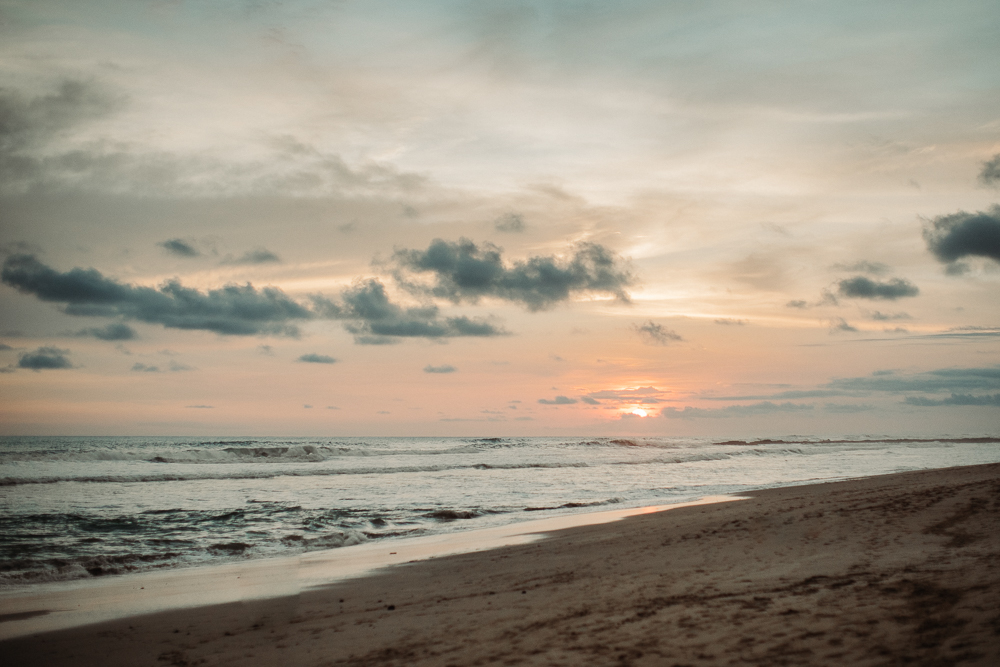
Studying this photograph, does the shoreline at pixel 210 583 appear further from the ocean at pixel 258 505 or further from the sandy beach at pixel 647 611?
the ocean at pixel 258 505

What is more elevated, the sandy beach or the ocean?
the sandy beach

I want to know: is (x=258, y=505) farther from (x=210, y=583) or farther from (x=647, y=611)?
(x=647, y=611)

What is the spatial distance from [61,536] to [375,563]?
8.87 metres

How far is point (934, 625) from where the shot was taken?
5.27m

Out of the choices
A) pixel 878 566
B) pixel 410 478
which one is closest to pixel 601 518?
pixel 878 566

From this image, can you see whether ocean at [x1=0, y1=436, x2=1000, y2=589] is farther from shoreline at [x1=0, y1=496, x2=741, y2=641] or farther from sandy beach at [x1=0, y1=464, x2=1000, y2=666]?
sandy beach at [x1=0, y1=464, x2=1000, y2=666]

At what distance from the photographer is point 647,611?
677 cm

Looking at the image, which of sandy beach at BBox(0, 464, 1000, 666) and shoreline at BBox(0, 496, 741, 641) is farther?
shoreline at BBox(0, 496, 741, 641)

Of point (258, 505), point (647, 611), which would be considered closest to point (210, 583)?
point (647, 611)

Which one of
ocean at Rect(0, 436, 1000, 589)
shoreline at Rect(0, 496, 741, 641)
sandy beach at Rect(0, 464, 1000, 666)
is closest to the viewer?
sandy beach at Rect(0, 464, 1000, 666)

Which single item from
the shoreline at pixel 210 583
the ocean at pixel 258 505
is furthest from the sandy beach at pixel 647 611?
the ocean at pixel 258 505

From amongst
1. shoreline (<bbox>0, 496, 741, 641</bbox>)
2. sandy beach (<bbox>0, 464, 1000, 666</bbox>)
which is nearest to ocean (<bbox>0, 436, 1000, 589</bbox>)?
shoreline (<bbox>0, 496, 741, 641</bbox>)

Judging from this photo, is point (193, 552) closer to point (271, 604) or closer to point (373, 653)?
point (271, 604)

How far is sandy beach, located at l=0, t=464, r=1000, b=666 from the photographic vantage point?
5.31 meters
